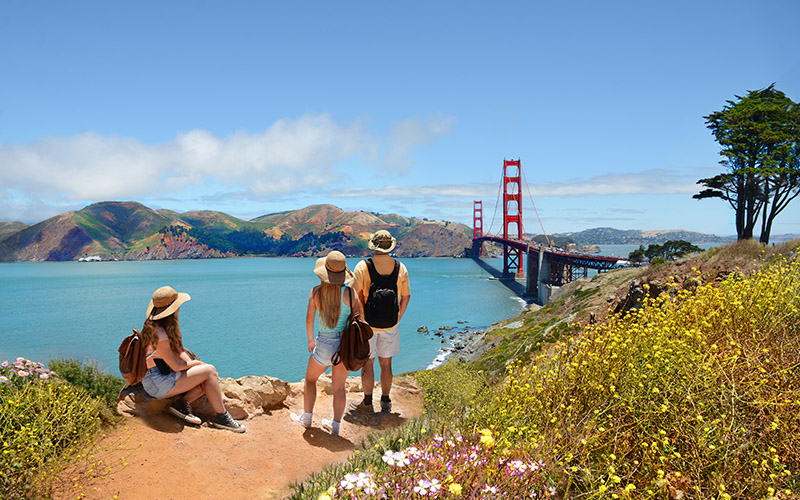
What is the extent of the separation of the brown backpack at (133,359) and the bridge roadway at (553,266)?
42519 mm

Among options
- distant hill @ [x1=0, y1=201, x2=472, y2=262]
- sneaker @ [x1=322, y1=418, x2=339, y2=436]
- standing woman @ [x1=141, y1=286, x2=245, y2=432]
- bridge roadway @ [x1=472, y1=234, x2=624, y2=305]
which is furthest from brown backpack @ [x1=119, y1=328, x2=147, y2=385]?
distant hill @ [x1=0, y1=201, x2=472, y2=262]

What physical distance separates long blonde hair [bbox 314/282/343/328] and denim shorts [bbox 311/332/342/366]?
0.36 ft

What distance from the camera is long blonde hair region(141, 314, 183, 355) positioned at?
13.9 ft

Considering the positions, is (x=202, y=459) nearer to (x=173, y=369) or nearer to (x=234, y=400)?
(x=173, y=369)

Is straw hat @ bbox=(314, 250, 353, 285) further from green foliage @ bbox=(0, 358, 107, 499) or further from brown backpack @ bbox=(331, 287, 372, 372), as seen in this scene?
green foliage @ bbox=(0, 358, 107, 499)

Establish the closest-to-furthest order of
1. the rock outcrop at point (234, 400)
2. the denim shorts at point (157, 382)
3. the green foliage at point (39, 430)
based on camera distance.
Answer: the green foliage at point (39, 430), the denim shorts at point (157, 382), the rock outcrop at point (234, 400)

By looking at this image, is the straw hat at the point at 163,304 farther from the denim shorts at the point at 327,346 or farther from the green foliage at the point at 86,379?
the denim shorts at the point at 327,346

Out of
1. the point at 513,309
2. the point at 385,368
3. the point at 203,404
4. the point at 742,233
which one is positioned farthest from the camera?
the point at 513,309

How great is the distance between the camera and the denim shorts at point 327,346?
4625 millimetres

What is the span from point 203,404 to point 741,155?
25300 millimetres

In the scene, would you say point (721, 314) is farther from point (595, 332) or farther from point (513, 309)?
point (513, 309)

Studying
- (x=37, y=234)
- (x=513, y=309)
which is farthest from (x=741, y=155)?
(x=37, y=234)

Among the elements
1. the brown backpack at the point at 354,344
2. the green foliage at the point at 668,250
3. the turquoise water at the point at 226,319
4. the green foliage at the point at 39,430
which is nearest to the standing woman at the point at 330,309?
the brown backpack at the point at 354,344

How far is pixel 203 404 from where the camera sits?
4.84 m
